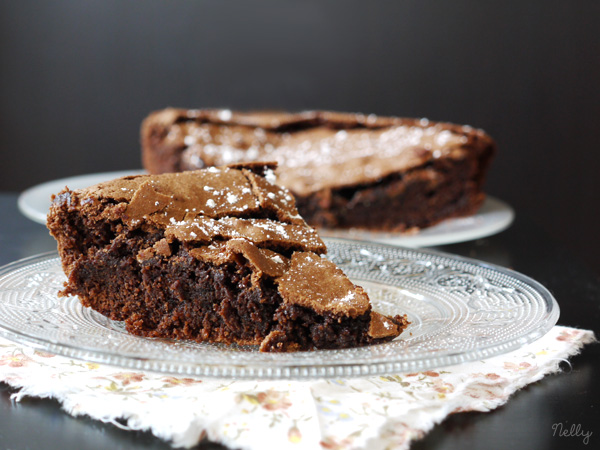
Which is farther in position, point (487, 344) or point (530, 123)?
point (530, 123)

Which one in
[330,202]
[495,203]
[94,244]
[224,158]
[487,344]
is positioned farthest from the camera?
[495,203]

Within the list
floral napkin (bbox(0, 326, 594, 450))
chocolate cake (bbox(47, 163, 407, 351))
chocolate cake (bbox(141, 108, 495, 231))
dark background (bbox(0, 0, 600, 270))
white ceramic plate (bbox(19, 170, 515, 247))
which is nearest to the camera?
floral napkin (bbox(0, 326, 594, 450))

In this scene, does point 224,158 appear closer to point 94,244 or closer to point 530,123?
point 94,244

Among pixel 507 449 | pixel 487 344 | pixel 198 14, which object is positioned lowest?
pixel 507 449

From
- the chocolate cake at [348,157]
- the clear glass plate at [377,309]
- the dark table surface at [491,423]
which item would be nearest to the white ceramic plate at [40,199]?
the chocolate cake at [348,157]

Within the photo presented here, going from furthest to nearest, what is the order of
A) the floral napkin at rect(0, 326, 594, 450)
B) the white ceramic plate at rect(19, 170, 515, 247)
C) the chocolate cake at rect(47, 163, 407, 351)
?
the white ceramic plate at rect(19, 170, 515, 247)
the chocolate cake at rect(47, 163, 407, 351)
the floral napkin at rect(0, 326, 594, 450)

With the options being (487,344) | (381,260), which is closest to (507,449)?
(487,344)

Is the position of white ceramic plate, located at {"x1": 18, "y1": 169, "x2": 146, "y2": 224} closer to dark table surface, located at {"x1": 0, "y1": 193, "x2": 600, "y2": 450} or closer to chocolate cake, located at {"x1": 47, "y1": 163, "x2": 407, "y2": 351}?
chocolate cake, located at {"x1": 47, "y1": 163, "x2": 407, "y2": 351}
